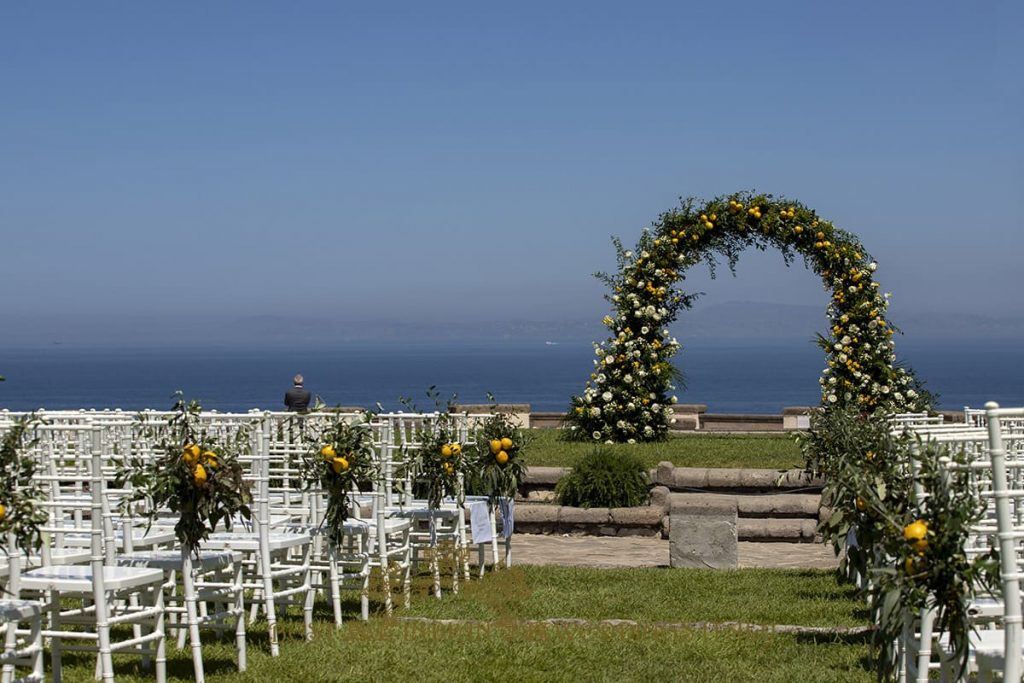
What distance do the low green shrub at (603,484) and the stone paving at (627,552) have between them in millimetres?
531

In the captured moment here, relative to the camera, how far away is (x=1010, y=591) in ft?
15.2

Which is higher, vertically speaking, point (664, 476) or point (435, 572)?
point (664, 476)

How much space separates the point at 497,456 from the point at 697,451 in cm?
766

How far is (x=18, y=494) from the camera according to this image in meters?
5.96

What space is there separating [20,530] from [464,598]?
4.60m

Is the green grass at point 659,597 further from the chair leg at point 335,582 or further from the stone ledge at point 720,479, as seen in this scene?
the stone ledge at point 720,479

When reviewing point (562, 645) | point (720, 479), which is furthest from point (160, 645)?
point (720, 479)

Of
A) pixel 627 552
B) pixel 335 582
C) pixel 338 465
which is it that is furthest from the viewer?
pixel 627 552

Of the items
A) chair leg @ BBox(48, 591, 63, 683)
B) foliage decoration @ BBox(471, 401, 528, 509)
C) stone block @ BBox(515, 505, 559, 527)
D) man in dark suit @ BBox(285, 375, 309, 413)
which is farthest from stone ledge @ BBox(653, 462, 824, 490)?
chair leg @ BBox(48, 591, 63, 683)

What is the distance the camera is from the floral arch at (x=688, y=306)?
61.5 ft

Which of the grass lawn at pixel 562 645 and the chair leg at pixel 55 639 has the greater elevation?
the chair leg at pixel 55 639

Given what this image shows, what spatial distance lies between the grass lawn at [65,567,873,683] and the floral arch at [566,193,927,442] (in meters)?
8.91

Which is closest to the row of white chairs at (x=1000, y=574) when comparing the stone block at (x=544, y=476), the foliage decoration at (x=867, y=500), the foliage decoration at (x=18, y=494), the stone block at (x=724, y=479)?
the foliage decoration at (x=867, y=500)

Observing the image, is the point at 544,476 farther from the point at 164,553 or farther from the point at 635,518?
the point at 164,553
